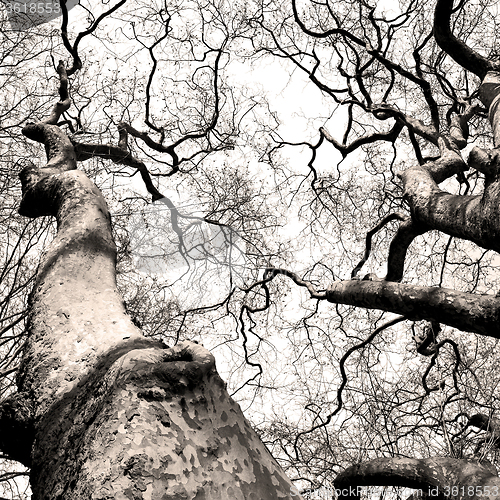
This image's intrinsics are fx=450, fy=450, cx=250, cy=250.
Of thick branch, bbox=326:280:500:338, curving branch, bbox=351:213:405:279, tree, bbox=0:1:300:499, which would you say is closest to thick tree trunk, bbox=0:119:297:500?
tree, bbox=0:1:300:499

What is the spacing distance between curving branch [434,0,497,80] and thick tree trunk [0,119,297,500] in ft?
11.8

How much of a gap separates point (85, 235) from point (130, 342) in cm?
92

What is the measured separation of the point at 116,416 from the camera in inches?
45.9

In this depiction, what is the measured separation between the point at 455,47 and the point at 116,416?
4.30 meters

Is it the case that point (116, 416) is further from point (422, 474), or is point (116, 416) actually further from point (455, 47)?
point (455, 47)

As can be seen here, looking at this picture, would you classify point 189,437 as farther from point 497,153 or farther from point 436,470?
point 436,470

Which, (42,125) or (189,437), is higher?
(42,125)

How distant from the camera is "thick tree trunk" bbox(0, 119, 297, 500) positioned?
1060mm

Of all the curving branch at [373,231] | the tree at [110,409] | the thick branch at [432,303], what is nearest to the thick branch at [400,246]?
the thick branch at [432,303]

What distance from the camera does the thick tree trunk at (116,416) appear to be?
1.06 m

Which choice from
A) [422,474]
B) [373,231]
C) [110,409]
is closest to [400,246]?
[373,231]

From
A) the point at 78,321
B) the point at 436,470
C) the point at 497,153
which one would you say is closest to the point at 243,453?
the point at 78,321

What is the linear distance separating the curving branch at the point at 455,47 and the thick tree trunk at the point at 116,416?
3.59m

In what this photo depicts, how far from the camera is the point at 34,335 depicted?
1.77 meters
